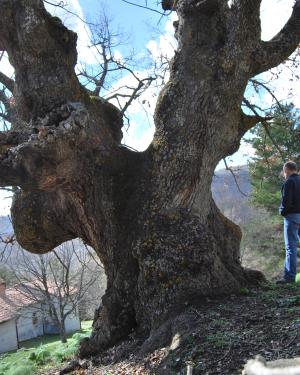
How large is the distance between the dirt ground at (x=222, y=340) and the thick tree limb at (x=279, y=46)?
3302mm

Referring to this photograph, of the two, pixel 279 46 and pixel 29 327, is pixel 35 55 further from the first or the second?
pixel 29 327

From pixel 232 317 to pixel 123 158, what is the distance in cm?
291

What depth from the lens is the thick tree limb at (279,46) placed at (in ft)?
22.0

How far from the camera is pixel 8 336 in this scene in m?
36.6

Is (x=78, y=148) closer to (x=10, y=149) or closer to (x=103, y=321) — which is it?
(x=10, y=149)

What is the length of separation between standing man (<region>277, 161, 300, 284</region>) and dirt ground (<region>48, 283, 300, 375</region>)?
1219 millimetres

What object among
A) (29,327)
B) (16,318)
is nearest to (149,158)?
(16,318)

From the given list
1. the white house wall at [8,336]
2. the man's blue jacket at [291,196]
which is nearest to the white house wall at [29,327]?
the white house wall at [8,336]

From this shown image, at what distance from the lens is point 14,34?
6230 millimetres

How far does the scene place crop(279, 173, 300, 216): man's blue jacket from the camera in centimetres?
715

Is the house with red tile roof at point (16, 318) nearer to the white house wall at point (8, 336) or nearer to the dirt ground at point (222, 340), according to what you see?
the white house wall at point (8, 336)

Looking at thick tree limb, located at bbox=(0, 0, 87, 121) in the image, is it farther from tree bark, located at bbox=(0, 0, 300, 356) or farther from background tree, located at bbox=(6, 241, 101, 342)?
background tree, located at bbox=(6, 241, 101, 342)

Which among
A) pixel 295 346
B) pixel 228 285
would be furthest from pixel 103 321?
pixel 295 346

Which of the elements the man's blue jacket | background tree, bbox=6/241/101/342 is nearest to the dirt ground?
the man's blue jacket
